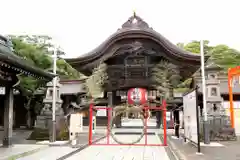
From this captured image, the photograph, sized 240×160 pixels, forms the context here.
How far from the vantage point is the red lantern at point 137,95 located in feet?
73.0

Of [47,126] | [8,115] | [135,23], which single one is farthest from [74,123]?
[135,23]

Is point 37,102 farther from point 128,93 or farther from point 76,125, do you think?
point 76,125

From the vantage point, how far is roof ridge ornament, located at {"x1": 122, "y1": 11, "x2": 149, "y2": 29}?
2228cm

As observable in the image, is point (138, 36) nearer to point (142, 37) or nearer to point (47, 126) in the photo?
point (142, 37)

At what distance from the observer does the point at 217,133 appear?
15758 mm

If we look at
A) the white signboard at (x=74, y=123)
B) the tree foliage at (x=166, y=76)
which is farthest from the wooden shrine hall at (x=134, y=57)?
the white signboard at (x=74, y=123)

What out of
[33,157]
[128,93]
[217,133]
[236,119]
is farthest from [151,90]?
[33,157]

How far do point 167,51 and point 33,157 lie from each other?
1411 cm

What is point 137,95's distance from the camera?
2238 cm

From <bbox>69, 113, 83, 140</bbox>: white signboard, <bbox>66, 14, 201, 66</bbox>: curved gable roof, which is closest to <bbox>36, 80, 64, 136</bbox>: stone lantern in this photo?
<bbox>69, 113, 83, 140</bbox>: white signboard

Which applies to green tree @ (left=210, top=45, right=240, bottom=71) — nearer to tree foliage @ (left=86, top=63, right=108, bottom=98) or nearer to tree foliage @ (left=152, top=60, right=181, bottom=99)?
tree foliage @ (left=152, top=60, right=181, bottom=99)

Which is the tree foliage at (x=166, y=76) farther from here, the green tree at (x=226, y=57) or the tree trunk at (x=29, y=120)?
the green tree at (x=226, y=57)

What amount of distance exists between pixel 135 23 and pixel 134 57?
8.88 feet

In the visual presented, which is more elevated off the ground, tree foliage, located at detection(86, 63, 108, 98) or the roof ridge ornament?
the roof ridge ornament
